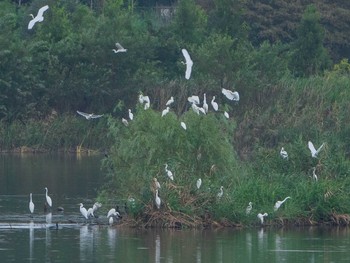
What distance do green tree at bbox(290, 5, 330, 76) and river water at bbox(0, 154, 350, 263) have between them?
2334cm

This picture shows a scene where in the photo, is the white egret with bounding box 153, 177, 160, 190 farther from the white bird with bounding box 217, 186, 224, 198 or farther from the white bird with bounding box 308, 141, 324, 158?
the white bird with bounding box 308, 141, 324, 158

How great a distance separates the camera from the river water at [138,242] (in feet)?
83.1

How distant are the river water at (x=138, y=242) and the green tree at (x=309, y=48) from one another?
919 inches

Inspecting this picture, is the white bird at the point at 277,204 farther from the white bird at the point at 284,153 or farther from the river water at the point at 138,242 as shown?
the white bird at the point at 284,153

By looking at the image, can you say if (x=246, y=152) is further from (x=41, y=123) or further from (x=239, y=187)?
(x=239, y=187)

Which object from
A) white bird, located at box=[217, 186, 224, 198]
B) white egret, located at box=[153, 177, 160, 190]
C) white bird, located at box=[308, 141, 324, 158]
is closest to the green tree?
white bird, located at box=[308, 141, 324, 158]

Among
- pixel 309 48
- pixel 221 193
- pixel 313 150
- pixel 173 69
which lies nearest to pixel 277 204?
pixel 221 193

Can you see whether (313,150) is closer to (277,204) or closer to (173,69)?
(277,204)

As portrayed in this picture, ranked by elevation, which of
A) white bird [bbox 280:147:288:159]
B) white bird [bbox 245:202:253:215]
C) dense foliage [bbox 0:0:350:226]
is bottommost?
white bird [bbox 245:202:253:215]

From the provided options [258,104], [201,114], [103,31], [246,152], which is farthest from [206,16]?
[201,114]

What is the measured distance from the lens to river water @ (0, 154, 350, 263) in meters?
25.3

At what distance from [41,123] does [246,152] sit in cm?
875

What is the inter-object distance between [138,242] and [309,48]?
30.4m

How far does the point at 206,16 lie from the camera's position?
197ft
